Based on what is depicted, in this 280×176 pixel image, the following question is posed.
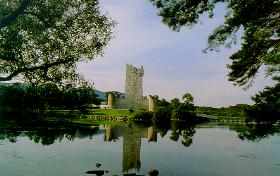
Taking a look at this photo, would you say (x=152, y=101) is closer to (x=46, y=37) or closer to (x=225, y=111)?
(x=225, y=111)

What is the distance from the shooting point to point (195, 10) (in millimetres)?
19016

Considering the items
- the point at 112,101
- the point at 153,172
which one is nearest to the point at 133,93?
the point at 112,101

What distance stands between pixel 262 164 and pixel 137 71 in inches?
2255

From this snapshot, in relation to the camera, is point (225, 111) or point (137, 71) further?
point (225, 111)

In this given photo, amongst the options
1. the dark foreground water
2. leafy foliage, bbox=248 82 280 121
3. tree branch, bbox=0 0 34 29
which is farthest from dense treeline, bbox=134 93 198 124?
tree branch, bbox=0 0 34 29

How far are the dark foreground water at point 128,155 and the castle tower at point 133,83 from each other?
38.8m

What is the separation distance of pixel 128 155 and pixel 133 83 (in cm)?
5381

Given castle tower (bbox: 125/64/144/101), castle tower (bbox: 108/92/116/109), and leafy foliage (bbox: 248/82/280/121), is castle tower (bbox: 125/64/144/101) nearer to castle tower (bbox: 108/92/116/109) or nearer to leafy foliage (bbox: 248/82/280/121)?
castle tower (bbox: 108/92/116/109)

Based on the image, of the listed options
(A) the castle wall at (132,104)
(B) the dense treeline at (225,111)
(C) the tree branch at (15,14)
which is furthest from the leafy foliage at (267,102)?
(B) the dense treeline at (225,111)

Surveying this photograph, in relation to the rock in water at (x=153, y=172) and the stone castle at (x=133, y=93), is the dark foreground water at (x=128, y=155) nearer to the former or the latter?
the rock in water at (x=153, y=172)

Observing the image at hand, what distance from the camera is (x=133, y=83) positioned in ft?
Answer: 272

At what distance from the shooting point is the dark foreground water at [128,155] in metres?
23.5

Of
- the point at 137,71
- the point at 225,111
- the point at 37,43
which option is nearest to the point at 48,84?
the point at 37,43

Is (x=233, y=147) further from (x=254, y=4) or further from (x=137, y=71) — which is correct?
(x=137, y=71)
